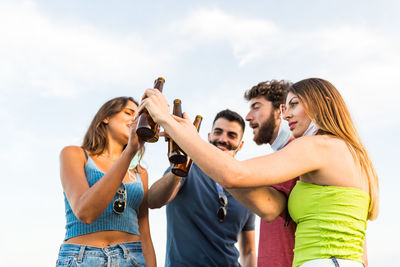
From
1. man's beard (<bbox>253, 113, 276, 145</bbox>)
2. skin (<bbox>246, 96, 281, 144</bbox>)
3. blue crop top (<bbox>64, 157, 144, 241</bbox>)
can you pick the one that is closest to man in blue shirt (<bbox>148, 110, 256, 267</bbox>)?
blue crop top (<bbox>64, 157, 144, 241</bbox>)

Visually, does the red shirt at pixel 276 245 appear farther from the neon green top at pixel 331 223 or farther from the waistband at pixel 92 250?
the waistband at pixel 92 250

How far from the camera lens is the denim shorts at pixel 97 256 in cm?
295

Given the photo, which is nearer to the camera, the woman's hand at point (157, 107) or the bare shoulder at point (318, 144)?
the bare shoulder at point (318, 144)

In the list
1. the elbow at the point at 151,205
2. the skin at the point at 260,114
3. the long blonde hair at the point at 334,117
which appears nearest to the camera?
the long blonde hair at the point at 334,117

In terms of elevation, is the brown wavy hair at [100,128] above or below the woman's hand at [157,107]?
above

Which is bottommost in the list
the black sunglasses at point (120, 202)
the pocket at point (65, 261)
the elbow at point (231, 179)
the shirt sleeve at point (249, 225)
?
the pocket at point (65, 261)

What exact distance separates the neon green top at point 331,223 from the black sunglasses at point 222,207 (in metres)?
2.09

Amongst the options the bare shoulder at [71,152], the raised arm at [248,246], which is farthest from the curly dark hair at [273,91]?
the bare shoulder at [71,152]

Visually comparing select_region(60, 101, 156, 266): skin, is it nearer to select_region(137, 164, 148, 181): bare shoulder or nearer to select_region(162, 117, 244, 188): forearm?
select_region(137, 164, 148, 181): bare shoulder

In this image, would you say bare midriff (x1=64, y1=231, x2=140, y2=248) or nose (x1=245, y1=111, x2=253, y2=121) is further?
nose (x1=245, y1=111, x2=253, y2=121)

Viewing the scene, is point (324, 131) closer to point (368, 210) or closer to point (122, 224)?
point (368, 210)

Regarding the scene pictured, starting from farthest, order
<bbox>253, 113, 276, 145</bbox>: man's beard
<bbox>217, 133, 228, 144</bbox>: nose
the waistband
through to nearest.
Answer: <bbox>253, 113, 276, 145</bbox>: man's beard
<bbox>217, 133, 228, 144</bbox>: nose
the waistband

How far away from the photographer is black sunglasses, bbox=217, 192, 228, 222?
4.33 metres

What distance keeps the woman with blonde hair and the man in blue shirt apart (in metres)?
1.90
